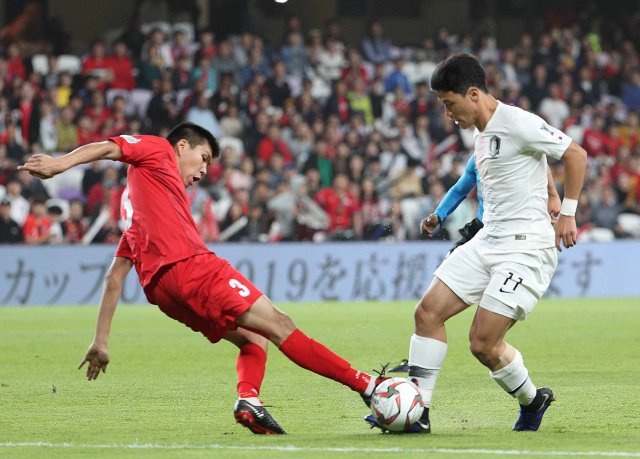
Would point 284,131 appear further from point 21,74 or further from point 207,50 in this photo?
point 21,74

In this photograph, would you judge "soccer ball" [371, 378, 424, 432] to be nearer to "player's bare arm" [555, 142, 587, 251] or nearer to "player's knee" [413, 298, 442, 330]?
"player's knee" [413, 298, 442, 330]

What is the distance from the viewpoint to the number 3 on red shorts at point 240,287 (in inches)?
250

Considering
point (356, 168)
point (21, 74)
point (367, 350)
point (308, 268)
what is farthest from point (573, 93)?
point (367, 350)

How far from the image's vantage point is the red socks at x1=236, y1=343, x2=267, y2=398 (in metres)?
6.66

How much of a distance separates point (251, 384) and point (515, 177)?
67.8 inches

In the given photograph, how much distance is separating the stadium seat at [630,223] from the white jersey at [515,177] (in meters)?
15.3

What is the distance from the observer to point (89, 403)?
26.7 ft

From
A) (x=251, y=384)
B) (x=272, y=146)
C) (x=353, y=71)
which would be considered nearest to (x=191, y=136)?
(x=251, y=384)

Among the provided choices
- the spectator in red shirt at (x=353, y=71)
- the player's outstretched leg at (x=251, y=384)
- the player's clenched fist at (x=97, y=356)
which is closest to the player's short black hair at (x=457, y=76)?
the player's outstretched leg at (x=251, y=384)

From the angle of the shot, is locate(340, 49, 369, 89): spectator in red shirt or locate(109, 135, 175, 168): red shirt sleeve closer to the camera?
locate(109, 135, 175, 168): red shirt sleeve

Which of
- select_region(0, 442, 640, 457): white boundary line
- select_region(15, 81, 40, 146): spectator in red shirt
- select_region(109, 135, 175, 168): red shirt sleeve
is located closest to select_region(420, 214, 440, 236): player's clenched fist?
select_region(109, 135, 175, 168): red shirt sleeve

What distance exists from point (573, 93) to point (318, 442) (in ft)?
64.1

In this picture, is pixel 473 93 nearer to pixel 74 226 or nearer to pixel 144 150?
pixel 144 150

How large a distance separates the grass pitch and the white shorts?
664mm
